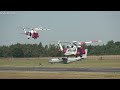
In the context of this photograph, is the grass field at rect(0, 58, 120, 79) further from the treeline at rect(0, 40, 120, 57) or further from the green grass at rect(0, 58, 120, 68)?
the treeline at rect(0, 40, 120, 57)

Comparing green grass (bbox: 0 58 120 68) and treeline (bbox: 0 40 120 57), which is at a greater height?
treeline (bbox: 0 40 120 57)

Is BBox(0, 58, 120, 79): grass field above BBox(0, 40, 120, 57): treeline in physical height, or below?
below

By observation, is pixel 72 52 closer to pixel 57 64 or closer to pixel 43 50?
pixel 57 64

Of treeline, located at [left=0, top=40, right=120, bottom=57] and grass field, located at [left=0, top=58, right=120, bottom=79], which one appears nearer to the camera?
grass field, located at [left=0, top=58, right=120, bottom=79]

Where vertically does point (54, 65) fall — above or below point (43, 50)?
below

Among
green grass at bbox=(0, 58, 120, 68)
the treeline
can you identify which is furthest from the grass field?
the treeline

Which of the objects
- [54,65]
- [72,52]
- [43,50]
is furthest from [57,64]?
[43,50]

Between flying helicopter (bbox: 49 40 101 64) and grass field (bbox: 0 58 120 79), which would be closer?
grass field (bbox: 0 58 120 79)
